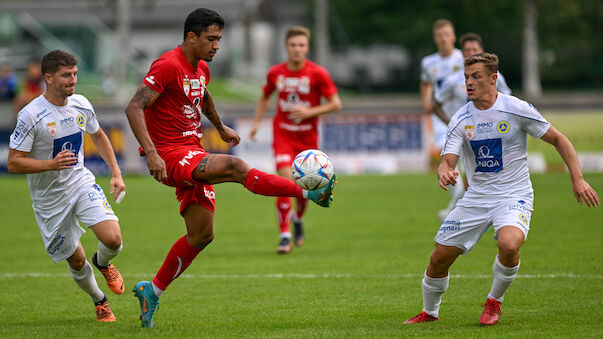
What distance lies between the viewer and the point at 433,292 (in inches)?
257

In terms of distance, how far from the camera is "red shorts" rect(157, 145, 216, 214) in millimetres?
6402

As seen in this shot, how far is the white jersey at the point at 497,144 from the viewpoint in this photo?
6367mm

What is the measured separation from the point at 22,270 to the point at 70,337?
3.87m

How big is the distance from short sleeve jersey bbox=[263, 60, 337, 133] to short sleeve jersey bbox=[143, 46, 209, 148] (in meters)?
4.77

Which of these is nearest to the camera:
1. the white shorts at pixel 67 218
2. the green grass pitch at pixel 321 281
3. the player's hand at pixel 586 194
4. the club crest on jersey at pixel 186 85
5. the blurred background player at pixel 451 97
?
the player's hand at pixel 586 194

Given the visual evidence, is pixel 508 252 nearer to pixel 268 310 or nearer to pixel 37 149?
pixel 268 310

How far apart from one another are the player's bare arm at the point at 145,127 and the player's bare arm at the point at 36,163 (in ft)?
1.98

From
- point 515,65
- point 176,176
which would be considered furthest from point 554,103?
point 515,65

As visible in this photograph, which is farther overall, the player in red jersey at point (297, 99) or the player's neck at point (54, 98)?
the player in red jersey at point (297, 99)

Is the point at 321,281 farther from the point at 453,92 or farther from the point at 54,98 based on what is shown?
the point at 453,92

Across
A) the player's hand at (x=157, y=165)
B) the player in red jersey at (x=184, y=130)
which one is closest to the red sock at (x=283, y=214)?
the player in red jersey at (x=184, y=130)

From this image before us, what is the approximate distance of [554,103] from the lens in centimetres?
2491

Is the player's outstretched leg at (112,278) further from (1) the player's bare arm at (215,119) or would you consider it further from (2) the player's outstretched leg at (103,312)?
(1) the player's bare arm at (215,119)

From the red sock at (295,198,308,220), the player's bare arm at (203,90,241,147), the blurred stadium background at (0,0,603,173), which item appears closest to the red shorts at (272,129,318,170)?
the red sock at (295,198,308,220)
